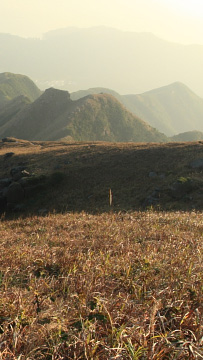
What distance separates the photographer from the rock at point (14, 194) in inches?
1229

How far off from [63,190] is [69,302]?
2944 centimetres

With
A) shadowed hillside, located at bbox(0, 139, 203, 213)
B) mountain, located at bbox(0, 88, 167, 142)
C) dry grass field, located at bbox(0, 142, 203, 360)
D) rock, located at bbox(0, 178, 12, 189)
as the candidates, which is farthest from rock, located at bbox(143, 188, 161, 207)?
mountain, located at bbox(0, 88, 167, 142)

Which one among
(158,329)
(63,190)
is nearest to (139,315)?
(158,329)

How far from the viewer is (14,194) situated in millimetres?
31422

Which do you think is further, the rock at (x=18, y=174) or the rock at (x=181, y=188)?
the rock at (x=18, y=174)

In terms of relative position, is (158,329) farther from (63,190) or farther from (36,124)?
(36,124)

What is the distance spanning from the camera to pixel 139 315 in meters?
3.04

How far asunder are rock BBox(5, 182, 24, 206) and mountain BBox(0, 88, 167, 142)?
336ft

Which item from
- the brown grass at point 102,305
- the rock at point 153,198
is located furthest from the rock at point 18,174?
the brown grass at point 102,305

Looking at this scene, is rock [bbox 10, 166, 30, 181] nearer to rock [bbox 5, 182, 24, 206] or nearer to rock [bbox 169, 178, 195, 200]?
rock [bbox 5, 182, 24, 206]

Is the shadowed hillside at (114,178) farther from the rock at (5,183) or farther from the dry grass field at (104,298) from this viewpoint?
the dry grass field at (104,298)

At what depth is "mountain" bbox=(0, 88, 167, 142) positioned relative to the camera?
146 metres

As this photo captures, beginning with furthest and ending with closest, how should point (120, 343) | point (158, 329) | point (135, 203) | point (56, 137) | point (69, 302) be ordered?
1. point (56, 137)
2. point (135, 203)
3. point (69, 302)
4. point (158, 329)
5. point (120, 343)

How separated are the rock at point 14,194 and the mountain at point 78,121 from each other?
102363 mm
